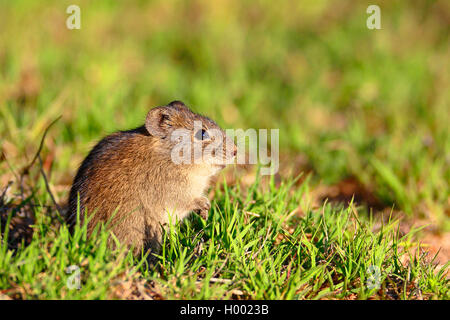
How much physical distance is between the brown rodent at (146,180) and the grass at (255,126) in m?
0.18

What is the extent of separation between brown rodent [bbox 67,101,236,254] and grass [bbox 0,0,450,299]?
0.59 feet

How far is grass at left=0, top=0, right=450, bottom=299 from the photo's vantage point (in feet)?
10.8

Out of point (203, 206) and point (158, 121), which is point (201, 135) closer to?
point (158, 121)

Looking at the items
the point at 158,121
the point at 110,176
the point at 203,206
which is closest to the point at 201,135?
the point at 158,121

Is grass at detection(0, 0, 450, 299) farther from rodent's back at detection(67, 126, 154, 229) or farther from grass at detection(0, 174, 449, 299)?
rodent's back at detection(67, 126, 154, 229)

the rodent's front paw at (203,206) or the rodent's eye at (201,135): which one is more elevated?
the rodent's eye at (201,135)

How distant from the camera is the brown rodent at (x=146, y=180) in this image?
3576mm

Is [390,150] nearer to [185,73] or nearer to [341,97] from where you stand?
[341,97]

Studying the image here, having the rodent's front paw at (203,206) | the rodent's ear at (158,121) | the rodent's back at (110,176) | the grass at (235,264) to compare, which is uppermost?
the rodent's ear at (158,121)

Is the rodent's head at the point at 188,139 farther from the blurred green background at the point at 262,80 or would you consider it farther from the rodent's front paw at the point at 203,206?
the blurred green background at the point at 262,80

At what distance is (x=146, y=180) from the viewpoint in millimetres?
3652

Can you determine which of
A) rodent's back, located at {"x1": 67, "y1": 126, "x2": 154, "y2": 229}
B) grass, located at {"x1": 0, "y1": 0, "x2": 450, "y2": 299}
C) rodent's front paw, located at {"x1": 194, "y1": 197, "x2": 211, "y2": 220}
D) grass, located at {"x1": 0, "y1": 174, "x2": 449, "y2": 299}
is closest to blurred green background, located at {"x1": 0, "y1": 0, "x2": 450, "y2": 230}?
grass, located at {"x1": 0, "y1": 0, "x2": 450, "y2": 299}

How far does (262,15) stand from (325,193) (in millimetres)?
5275

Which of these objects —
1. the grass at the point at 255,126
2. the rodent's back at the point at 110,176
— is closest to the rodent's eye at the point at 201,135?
the rodent's back at the point at 110,176
